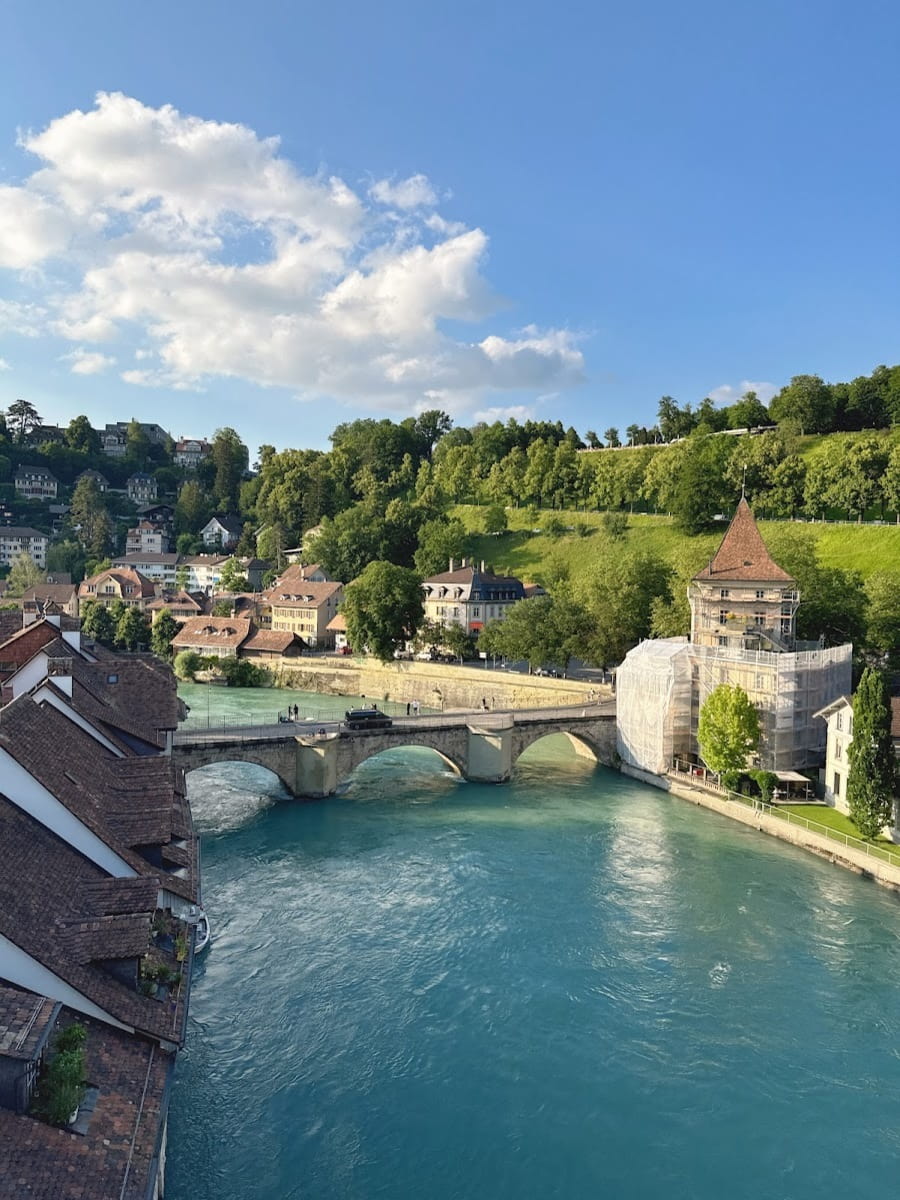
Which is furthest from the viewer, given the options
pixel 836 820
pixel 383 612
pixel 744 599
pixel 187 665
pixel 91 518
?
pixel 91 518

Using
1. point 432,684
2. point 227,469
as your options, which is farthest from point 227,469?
point 432,684

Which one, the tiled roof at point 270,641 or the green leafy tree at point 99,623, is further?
the green leafy tree at point 99,623

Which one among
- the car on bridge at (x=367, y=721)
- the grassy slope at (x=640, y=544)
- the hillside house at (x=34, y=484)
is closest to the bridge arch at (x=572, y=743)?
the car on bridge at (x=367, y=721)

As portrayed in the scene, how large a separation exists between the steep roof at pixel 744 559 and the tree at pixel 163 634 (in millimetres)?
57723

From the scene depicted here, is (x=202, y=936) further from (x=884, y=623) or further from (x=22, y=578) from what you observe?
(x=22, y=578)

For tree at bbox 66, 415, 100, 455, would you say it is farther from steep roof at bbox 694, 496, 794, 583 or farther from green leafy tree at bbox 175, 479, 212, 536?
steep roof at bbox 694, 496, 794, 583

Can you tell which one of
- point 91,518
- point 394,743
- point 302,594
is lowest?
point 394,743

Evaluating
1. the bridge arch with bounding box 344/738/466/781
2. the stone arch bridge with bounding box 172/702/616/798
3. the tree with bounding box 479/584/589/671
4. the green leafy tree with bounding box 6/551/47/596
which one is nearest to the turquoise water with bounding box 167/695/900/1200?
the stone arch bridge with bounding box 172/702/616/798

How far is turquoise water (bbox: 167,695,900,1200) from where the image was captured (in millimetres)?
17266

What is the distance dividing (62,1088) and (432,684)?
210 feet

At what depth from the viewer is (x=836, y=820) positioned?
36.6 m

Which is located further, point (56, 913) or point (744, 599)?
point (744, 599)

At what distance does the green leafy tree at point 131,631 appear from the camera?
88812 mm

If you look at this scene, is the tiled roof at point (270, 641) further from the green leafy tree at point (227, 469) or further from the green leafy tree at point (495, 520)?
the green leafy tree at point (227, 469)
